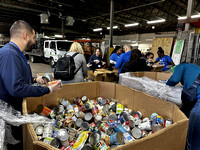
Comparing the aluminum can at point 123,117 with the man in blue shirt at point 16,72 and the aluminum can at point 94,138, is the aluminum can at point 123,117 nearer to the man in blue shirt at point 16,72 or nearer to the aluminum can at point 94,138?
the aluminum can at point 94,138

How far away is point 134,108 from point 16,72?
4.41ft

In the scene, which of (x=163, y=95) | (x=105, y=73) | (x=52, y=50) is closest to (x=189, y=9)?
(x=105, y=73)

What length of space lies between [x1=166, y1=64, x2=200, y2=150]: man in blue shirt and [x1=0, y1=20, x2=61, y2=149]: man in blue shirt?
1.33 metres

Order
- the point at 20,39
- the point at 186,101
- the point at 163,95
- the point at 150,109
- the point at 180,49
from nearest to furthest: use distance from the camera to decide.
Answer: the point at 20,39 → the point at 186,101 → the point at 150,109 → the point at 163,95 → the point at 180,49

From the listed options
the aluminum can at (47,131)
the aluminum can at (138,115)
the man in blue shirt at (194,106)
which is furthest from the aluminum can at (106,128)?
the man in blue shirt at (194,106)

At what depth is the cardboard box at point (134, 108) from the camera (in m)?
0.80

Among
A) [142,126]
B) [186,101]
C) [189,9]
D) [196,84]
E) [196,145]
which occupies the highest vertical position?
[189,9]

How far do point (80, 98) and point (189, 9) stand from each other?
559cm

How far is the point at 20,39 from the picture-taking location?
1.30 metres

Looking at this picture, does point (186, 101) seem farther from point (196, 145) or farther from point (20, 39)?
point (20, 39)

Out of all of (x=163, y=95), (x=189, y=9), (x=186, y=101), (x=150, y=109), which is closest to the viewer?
(x=186, y=101)

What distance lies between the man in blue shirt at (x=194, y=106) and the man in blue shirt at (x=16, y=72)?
4.35 feet

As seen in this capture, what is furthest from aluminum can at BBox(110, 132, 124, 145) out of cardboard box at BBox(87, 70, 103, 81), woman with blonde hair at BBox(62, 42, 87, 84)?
cardboard box at BBox(87, 70, 103, 81)

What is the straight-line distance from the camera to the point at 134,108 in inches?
68.6
